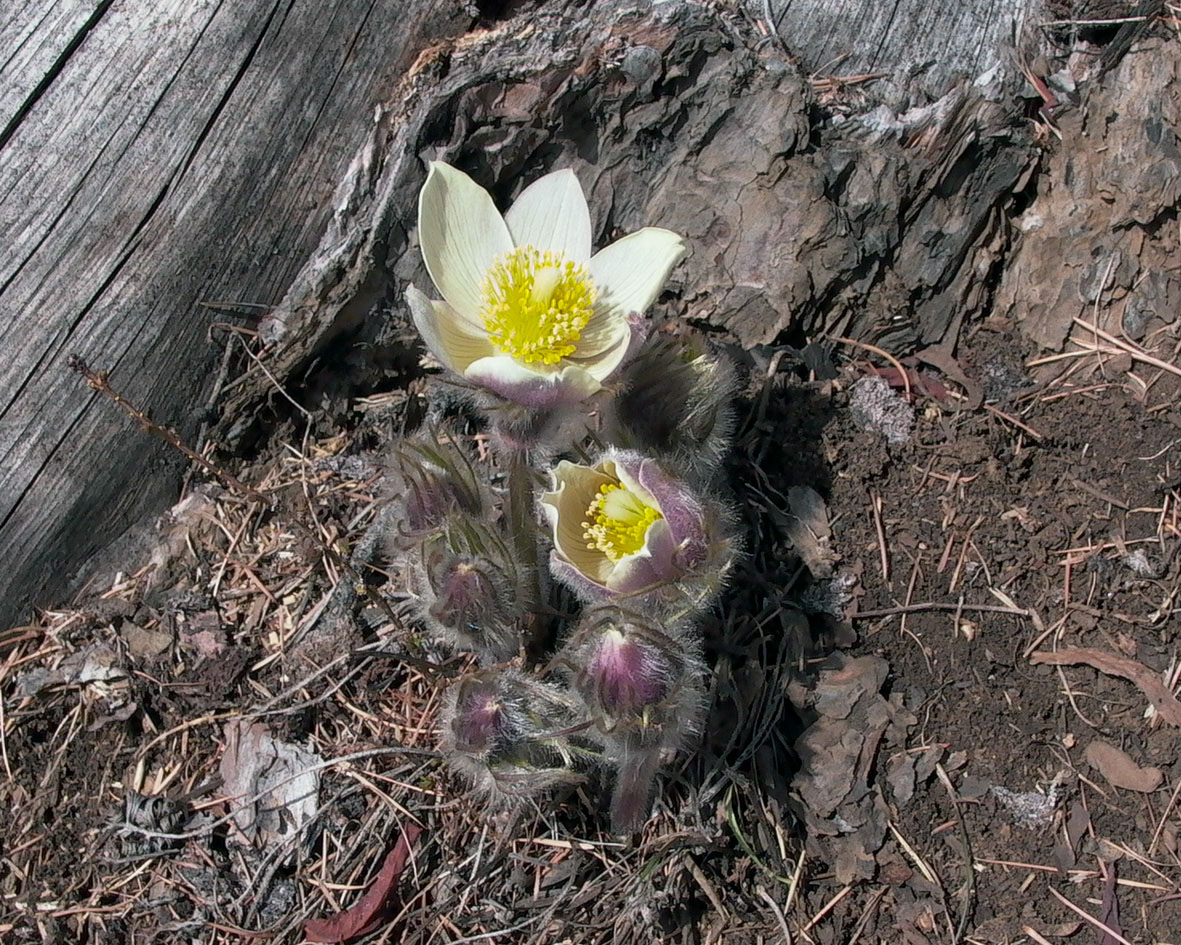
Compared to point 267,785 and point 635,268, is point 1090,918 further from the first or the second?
point 267,785

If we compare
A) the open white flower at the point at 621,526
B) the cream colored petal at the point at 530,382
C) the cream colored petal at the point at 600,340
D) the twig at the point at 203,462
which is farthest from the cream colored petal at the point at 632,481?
the twig at the point at 203,462

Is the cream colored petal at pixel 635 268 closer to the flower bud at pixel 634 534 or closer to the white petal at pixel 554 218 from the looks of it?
the white petal at pixel 554 218

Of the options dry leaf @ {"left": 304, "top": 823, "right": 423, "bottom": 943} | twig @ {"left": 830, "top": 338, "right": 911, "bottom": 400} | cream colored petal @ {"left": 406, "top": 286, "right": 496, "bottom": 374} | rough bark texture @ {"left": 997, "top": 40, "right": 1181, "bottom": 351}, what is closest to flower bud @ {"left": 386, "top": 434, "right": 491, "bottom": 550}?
cream colored petal @ {"left": 406, "top": 286, "right": 496, "bottom": 374}

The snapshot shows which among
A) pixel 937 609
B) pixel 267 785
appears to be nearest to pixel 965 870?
pixel 937 609

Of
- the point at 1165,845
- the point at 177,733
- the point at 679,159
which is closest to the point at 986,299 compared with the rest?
the point at 679,159

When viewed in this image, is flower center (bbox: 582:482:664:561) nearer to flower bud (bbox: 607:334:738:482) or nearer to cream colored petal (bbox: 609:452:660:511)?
cream colored petal (bbox: 609:452:660:511)

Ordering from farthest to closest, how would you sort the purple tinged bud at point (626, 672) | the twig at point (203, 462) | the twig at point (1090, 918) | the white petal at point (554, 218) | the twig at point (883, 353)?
1. the twig at point (883, 353)
2. the twig at point (203, 462)
3. the white petal at point (554, 218)
4. the twig at point (1090, 918)
5. the purple tinged bud at point (626, 672)
